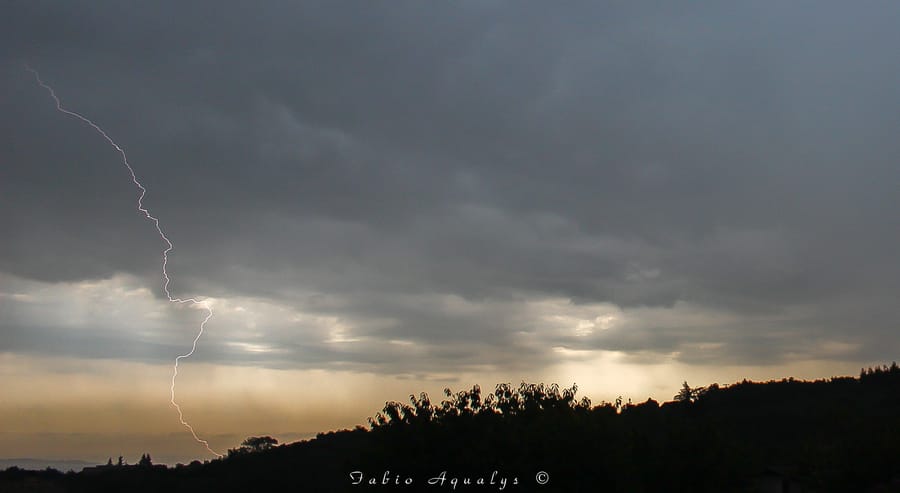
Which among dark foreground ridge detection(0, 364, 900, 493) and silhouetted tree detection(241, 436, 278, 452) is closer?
dark foreground ridge detection(0, 364, 900, 493)

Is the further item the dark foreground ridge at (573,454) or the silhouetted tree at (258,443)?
the silhouetted tree at (258,443)

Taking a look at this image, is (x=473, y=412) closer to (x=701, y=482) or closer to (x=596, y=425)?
(x=596, y=425)

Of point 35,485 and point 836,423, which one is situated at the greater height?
point 836,423

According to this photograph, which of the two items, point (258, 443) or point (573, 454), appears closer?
point (573, 454)

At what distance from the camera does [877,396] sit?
95.3 metres

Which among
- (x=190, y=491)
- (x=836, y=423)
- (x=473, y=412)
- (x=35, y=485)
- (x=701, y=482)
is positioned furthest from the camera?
(x=35, y=485)

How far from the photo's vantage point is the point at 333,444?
95.4 meters

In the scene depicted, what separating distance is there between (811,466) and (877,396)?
56749 millimetres

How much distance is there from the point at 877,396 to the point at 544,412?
2731 inches

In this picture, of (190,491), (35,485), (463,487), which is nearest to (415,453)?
(463,487)

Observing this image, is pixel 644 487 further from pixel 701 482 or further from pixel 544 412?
pixel 544 412

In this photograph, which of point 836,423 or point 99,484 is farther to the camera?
point 99,484

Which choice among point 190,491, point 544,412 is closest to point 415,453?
point 544,412

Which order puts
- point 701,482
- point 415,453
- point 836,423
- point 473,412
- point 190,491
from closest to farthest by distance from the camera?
point 701,482, point 415,453, point 473,412, point 836,423, point 190,491
